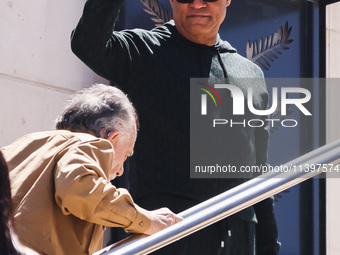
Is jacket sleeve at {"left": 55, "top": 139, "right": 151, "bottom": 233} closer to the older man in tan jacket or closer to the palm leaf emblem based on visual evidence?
the older man in tan jacket

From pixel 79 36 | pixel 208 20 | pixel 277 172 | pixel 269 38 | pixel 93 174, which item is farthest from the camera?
pixel 269 38

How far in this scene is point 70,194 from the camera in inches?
84.1

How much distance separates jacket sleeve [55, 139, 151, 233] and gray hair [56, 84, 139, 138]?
0.15 metres

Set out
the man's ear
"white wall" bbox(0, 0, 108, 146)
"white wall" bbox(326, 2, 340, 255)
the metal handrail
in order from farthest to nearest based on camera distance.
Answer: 1. "white wall" bbox(326, 2, 340, 255)
2. "white wall" bbox(0, 0, 108, 146)
3. the man's ear
4. the metal handrail

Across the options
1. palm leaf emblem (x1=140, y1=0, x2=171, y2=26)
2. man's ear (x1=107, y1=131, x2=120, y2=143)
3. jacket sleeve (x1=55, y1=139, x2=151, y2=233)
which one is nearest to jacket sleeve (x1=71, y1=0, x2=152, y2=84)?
man's ear (x1=107, y1=131, x2=120, y2=143)

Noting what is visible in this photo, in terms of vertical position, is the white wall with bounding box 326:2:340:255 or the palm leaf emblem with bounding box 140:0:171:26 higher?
the palm leaf emblem with bounding box 140:0:171:26

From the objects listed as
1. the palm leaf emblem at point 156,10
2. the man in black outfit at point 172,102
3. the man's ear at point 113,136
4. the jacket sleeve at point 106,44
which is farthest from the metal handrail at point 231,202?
the palm leaf emblem at point 156,10

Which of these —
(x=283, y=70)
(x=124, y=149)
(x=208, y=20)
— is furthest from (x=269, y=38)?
(x=124, y=149)

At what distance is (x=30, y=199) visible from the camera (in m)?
2.20

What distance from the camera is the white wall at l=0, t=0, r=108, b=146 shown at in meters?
4.06

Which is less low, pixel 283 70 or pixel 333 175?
pixel 283 70

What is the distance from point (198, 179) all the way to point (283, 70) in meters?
2.50

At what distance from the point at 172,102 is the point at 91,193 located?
80 centimetres

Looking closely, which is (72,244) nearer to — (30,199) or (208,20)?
(30,199)
